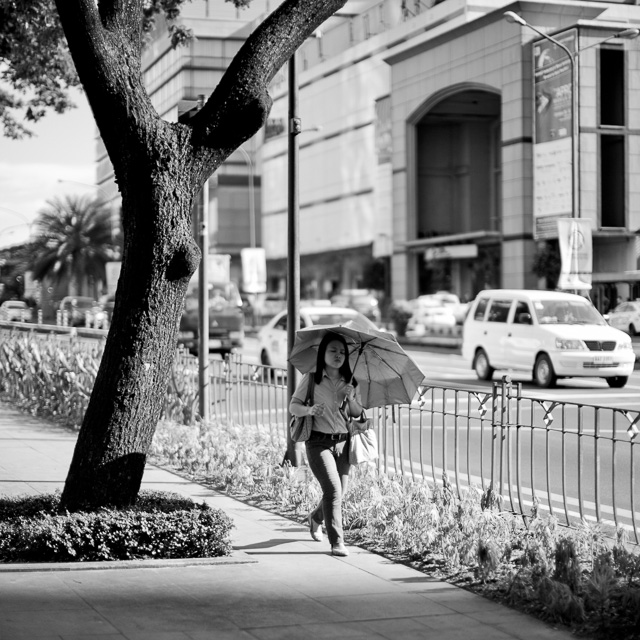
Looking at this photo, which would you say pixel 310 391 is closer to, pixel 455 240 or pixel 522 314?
pixel 522 314

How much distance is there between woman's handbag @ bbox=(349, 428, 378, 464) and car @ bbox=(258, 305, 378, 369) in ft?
52.0

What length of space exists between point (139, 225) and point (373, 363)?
71.3 inches

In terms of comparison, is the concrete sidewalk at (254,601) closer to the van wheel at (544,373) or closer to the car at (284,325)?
the van wheel at (544,373)

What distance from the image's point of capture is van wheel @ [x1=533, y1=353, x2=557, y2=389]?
70.8 feet

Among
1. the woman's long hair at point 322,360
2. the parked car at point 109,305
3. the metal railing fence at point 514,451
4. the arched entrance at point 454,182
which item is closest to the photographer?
the woman's long hair at point 322,360

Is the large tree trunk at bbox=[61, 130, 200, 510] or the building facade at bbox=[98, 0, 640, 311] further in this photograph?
the building facade at bbox=[98, 0, 640, 311]

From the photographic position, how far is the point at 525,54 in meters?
56.9

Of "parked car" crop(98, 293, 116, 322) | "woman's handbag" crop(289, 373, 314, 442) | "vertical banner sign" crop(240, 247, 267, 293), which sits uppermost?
"vertical banner sign" crop(240, 247, 267, 293)

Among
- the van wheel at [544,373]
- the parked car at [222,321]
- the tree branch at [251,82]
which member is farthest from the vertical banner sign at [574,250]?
the tree branch at [251,82]

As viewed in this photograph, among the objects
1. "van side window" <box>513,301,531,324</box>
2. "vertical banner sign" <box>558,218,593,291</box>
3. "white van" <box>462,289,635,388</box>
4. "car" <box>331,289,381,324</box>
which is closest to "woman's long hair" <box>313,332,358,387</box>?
"white van" <box>462,289,635,388</box>

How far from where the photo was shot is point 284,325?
83.8ft

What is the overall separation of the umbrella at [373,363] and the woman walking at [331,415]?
193 mm

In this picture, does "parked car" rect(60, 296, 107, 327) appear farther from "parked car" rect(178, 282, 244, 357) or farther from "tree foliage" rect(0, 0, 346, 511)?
"tree foliage" rect(0, 0, 346, 511)

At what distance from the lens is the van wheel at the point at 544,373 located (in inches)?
850
